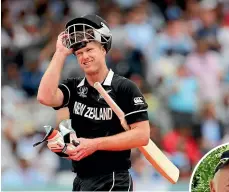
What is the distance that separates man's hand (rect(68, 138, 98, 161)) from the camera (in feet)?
14.4

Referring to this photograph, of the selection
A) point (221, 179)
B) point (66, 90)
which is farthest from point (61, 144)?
point (221, 179)

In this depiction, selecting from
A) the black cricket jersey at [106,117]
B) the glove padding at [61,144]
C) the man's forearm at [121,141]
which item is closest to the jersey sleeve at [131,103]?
the black cricket jersey at [106,117]

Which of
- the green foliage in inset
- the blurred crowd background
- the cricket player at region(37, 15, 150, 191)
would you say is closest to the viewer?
the green foliage in inset

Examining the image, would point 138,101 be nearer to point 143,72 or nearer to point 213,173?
point 213,173

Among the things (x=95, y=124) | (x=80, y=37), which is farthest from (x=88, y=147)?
(x=80, y=37)

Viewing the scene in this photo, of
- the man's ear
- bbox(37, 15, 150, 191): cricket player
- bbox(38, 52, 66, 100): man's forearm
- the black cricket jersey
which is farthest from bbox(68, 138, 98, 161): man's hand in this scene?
the man's ear

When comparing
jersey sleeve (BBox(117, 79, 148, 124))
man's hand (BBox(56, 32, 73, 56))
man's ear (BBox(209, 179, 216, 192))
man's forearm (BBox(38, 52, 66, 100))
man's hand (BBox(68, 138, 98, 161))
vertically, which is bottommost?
man's ear (BBox(209, 179, 216, 192))

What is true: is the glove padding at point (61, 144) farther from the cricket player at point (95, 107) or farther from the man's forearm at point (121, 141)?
the man's forearm at point (121, 141)

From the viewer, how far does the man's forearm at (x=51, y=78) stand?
4.50m

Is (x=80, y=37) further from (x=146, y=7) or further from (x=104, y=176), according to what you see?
(x=146, y=7)

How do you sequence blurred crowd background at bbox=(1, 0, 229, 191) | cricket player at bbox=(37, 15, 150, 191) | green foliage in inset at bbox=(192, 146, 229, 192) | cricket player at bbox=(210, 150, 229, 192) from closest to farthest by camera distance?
cricket player at bbox=(210, 150, 229, 192) < green foliage in inset at bbox=(192, 146, 229, 192) < cricket player at bbox=(37, 15, 150, 191) < blurred crowd background at bbox=(1, 0, 229, 191)

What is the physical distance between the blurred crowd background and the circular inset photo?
4.65m

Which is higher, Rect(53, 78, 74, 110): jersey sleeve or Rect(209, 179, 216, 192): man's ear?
Rect(53, 78, 74, 110): jersey sleeve

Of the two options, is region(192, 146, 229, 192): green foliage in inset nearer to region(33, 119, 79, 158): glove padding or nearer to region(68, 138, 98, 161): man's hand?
region(68, 138, 98, 161): man's hand
